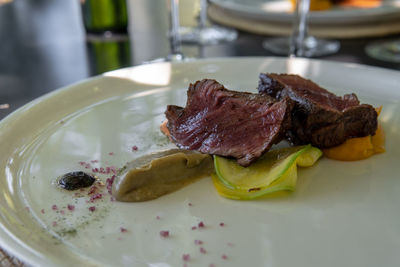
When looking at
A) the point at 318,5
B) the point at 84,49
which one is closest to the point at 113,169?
the point at 84,49

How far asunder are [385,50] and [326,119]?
2090 mm

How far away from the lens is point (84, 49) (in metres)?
4.02

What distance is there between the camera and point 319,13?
4.02 m

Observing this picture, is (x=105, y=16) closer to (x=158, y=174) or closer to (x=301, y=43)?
(x=301, y=43)

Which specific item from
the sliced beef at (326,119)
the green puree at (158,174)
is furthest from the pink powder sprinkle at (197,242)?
Answer: the sliced beef at (326,119)

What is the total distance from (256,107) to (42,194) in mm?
868

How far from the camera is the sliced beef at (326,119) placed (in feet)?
6.37

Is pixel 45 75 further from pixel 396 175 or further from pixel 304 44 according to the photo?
pixel 396 175

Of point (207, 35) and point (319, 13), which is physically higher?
point (319, 13)

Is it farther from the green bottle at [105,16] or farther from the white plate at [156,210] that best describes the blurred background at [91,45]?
the white plate at [156,210]

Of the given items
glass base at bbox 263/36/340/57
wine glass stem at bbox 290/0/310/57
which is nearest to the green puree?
wine glass stem at bbox 290/0/310/57

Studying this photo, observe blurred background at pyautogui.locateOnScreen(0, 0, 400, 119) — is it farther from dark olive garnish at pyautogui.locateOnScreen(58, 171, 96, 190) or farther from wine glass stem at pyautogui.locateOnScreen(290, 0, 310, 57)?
dark olive garnish at pyautogui.locateOnScreen(58, 171, 96, 190)

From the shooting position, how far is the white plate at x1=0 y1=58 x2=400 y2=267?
4.63 feet

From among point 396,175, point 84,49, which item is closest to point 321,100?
point 396,175
